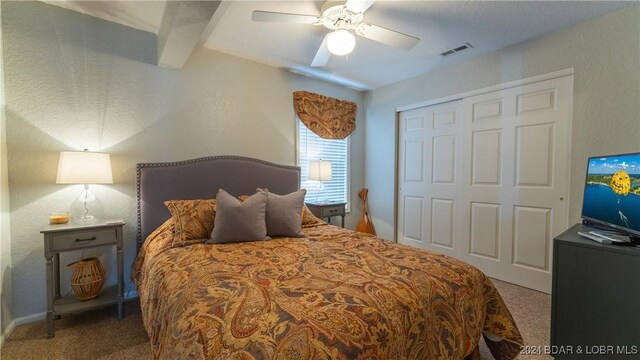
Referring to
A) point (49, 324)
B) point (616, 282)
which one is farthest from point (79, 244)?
point (616, 282)

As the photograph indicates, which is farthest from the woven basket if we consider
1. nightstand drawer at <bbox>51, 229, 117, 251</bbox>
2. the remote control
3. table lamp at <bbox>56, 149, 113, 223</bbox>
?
the remote control

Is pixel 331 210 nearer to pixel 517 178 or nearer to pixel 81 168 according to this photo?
pixel 517 178

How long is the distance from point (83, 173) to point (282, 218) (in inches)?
62.3

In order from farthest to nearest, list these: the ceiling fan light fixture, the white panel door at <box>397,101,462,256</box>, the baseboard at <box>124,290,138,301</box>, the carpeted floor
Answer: the white panel door at <box>397,101,462,256</box> < the baseboard at <box>124,290,138,301</box> < the ceiling fan light fixture < the carpeted floor

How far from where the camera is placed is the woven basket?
212cm

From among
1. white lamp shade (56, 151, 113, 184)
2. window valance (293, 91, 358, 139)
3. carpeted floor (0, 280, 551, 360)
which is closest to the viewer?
carpeted floor (0, 280, 551, 360)

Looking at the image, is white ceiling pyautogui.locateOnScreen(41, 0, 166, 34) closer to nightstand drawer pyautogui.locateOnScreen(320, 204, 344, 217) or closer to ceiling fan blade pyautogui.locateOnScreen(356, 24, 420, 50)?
ceiling fan blade pyautogui.locateOnScreen(356, 24, 420, 50)

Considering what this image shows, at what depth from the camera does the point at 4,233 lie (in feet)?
6.60

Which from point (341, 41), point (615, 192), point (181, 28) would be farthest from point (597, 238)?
point (181, 28)

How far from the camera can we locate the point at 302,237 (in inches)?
93.3

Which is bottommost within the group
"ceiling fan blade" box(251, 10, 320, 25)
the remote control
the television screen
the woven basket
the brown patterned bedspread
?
the woven basket

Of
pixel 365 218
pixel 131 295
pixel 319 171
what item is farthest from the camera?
pixel 365 218

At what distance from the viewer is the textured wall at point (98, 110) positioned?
83.5 inches

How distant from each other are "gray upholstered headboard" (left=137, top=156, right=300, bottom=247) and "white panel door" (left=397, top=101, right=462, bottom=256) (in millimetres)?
1744
